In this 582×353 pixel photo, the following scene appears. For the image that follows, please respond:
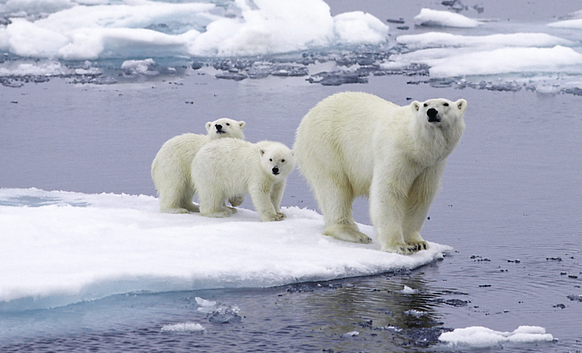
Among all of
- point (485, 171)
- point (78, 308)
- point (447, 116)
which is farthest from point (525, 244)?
point (78, 308)

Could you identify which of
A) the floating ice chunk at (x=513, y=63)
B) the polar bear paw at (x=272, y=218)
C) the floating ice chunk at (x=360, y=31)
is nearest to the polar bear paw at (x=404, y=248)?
the polar bear paw at (x=272, y=218)

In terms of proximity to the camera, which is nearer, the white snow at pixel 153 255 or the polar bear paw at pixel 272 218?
the white snow at pixel 153 255

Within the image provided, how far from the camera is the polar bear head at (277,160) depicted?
643 cm

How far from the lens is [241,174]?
669cm

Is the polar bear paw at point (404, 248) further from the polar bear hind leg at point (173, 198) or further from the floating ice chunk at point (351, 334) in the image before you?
the polar bear hind leg at point (173, 198)

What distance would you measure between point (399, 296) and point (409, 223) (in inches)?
43.5

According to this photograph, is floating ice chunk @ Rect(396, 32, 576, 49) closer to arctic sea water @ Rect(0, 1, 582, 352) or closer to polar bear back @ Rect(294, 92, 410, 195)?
arctic sea water @ Rect(0, 1, 582, 352)

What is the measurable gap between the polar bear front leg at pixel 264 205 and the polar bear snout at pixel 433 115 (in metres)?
1.81

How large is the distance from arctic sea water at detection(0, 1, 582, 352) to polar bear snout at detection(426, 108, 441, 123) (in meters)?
0.98

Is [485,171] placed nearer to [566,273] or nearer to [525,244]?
[525,244]

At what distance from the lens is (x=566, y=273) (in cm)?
528

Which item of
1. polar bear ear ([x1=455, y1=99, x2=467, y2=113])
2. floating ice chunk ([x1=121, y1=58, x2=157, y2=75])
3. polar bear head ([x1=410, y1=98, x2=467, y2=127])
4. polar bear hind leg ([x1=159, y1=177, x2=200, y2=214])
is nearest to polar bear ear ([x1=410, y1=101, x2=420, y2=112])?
polar bear head ([x1=410, y1=98, x2=467, y2=127])

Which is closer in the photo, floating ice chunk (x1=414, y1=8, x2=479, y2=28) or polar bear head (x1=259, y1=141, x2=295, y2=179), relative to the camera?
polar bear head (x1=259, y1=141, x2=295, y2=179)

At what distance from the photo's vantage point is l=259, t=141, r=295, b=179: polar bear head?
21.1 ft
